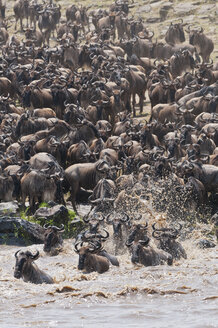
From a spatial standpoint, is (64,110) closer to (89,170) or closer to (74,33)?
(89,170)

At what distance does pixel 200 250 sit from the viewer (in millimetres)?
18094

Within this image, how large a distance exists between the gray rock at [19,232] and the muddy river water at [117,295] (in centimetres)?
116

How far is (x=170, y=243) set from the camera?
57.4 feet

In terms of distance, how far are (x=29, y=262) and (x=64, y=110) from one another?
12156 mm

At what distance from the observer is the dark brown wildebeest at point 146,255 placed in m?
16.8

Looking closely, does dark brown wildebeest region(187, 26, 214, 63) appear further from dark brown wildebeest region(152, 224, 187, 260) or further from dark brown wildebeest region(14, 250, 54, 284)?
dark brown wildebeest region(14, 250, 54, 284)

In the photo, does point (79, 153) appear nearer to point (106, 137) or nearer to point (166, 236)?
point (106, 137)

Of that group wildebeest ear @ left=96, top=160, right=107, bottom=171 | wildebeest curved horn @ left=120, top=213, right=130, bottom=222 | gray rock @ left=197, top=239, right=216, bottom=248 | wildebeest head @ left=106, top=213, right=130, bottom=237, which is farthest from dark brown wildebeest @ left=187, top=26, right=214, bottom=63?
wildebeest head @ left=106, top=213, right=130, bottom=237

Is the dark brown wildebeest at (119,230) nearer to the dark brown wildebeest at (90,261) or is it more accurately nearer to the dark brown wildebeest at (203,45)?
the dark brown wildebeest at (90,261)

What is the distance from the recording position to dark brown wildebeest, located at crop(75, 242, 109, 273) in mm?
16453

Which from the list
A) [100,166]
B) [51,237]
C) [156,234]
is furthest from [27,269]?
[100,166]

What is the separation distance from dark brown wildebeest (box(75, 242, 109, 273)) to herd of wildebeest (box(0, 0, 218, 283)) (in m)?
0.02

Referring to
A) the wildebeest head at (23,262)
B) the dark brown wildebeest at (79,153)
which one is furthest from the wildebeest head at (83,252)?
the dark brown wildebeest at (79,153)

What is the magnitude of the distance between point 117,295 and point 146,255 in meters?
1.76
